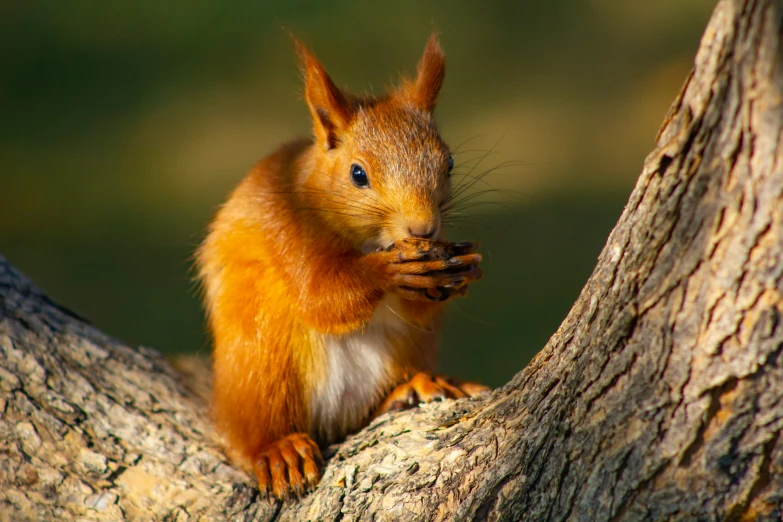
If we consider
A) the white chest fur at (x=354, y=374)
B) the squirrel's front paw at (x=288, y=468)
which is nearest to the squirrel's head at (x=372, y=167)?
the white chest fur at (x=354, y=374)

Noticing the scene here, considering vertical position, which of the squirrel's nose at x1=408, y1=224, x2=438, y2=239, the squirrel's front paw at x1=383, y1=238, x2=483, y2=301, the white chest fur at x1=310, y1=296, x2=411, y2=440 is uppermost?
the squirrel's nose at x1=408, y1=224, x2=438, y2=239

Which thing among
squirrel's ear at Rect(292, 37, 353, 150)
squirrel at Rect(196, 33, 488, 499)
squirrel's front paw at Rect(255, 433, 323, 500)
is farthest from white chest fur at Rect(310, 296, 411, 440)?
squirrel's ear at Rect(292, 37, 353, 150)

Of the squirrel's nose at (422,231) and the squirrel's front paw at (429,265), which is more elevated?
the squirrel's nose at (422,231)

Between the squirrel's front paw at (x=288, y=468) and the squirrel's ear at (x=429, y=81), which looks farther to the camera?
the squirrel's ear at (x=429, y=81)

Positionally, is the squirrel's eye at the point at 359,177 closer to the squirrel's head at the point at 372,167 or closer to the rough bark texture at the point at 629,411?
the squirrel's head at the point at 372,167

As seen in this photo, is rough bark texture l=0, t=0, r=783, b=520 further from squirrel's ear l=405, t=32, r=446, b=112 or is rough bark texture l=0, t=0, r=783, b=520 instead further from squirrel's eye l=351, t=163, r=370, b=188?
squirrel's ear l=405, t=32, r=446, b=112

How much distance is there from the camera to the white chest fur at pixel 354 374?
2191 millimetres

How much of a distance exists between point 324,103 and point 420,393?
814 millimetres

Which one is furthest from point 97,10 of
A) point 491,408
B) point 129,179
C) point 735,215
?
point 735,215

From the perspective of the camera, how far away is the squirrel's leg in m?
2.20

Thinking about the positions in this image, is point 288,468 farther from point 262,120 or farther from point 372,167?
point 262,120

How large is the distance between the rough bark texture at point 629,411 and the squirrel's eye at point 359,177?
1.93ft

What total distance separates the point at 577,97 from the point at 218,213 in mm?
3692

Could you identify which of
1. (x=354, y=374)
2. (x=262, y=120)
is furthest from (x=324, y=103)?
(x=262, y=120)
